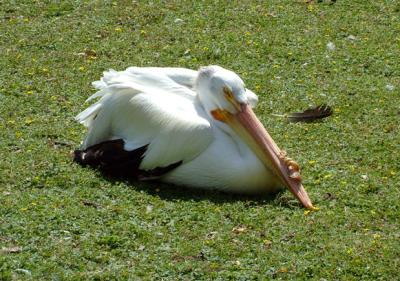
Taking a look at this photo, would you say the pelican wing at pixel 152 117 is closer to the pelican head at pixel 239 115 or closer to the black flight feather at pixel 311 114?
the pelican head at pixel 239 115

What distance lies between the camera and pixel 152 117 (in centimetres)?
806

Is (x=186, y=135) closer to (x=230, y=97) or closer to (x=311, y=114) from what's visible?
(x=230, y=97)

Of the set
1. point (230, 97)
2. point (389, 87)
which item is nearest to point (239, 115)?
point (230, 97)

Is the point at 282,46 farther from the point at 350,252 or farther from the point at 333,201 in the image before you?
the point at 350,252

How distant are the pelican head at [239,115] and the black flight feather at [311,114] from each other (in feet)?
3.85

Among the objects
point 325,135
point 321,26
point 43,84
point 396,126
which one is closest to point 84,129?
point 43,84

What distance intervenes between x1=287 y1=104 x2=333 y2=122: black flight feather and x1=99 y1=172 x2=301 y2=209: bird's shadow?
151 centimetres

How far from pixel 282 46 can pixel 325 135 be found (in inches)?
97.0

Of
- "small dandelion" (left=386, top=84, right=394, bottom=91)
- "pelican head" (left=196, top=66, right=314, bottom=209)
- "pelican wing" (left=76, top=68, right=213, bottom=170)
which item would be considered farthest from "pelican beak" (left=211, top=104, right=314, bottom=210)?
"small dandelion" (left=386, top=84, right=394, bottom=91)

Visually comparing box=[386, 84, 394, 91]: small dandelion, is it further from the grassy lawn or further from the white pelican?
the white pelican

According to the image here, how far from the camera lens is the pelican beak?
7687mm

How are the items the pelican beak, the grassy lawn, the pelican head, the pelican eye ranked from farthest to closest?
1. the pelican eye
2. the pelican head
3. the pelican beak
4. the grassy lawn

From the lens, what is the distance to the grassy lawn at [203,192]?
667cm

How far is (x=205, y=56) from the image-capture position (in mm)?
10898
